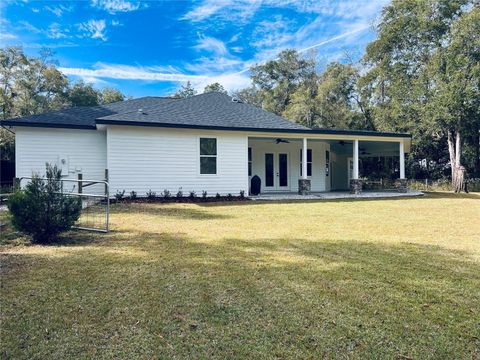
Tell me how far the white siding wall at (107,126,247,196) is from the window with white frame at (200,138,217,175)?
16 cm

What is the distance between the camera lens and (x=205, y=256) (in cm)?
463

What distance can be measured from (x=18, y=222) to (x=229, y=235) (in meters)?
3.49

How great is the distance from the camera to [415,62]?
24.5 meters

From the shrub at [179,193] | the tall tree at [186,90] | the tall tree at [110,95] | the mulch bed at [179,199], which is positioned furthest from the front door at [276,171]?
the tall tree at [186,90]

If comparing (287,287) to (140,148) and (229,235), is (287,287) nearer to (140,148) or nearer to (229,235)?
(229,235)

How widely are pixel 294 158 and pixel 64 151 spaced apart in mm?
10653

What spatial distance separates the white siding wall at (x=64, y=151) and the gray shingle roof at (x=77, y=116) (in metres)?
0.27

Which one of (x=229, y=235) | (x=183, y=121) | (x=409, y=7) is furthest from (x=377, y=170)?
(x=229, y=235)

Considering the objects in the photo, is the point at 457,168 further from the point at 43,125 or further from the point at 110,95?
the point at 110,95

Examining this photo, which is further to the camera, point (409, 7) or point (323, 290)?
point (409, 7)

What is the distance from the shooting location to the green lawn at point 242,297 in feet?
7.89

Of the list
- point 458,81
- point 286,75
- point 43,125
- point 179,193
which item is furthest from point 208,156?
point 286,75

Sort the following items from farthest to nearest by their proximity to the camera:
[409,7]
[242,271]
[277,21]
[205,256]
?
[409,7]
[277,21]
[205,256]
[242,271]

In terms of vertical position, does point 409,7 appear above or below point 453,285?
above
